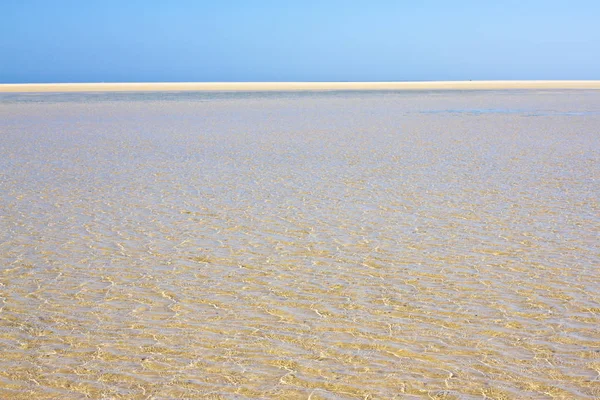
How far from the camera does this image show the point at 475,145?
43.9 feet

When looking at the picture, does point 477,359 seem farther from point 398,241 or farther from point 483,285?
point 398,241

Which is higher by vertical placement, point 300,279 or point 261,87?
point 300,279

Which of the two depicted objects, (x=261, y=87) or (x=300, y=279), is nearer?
(x=300, y=279)

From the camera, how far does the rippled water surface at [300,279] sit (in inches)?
130

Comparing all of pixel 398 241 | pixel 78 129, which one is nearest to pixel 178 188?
pixel 398 241

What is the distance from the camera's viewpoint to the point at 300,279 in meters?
4.80

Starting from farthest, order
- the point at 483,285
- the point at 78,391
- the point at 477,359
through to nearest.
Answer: the point at 483,285
the point at 477,359
the point at 78,391

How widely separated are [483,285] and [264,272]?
4.71 feet

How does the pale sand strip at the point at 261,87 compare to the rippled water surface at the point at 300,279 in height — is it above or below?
below

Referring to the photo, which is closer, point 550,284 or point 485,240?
point 550,284

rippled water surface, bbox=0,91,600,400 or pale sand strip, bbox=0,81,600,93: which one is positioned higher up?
rippled water surface, bbox=0,91,600,400

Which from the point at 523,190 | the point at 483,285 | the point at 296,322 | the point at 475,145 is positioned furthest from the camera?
the point at 475,145

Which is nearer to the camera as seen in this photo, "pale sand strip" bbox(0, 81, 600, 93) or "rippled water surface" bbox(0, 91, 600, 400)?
"rippled water surface" bbox(0, 91, 600, 400)

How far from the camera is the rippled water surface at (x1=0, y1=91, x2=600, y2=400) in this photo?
10.8 ft
